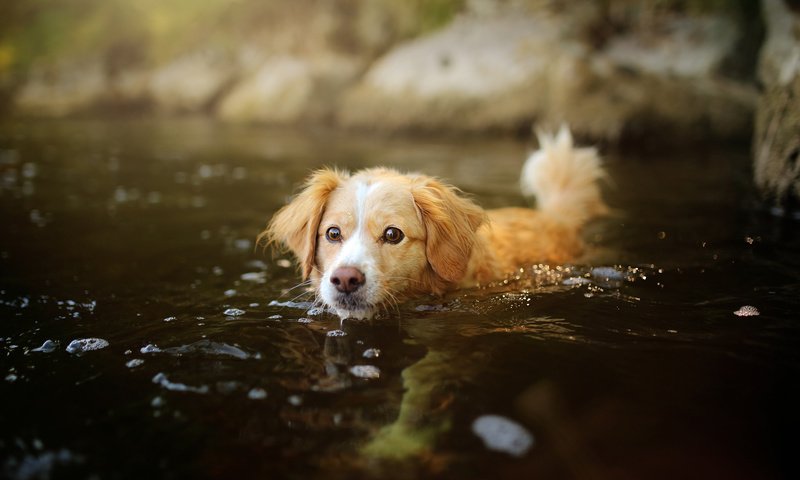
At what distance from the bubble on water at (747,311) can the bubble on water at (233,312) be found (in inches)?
114

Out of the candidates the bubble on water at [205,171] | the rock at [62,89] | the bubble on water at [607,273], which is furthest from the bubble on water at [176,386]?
the rock at [62,89]

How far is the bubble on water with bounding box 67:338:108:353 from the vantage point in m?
3.06

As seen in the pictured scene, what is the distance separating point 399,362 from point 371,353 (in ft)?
0.60

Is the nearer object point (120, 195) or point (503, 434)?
point (503, 434)

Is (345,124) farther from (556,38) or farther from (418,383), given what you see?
(418,383)

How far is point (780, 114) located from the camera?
5777mm

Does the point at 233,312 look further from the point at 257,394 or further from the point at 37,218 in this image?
the point at 37,218

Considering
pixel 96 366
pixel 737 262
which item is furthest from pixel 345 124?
pixel 96 366

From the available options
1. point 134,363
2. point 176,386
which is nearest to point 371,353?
point 176,386

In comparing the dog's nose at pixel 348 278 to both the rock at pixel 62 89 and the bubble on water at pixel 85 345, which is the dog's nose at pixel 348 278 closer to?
the bubble on water at pixel 85 345

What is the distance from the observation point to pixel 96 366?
2885 millimetres

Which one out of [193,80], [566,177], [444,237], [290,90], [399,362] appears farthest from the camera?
[193,80]

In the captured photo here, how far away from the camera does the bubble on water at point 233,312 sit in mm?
3662

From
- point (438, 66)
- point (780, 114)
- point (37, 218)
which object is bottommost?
point (37, 218)
